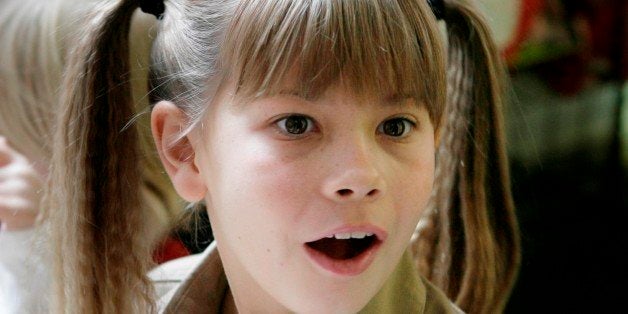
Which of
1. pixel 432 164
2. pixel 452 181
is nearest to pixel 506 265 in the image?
pixel 452 181

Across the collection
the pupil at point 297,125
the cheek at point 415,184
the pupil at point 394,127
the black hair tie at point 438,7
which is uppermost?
the black hair tie at point 438,7

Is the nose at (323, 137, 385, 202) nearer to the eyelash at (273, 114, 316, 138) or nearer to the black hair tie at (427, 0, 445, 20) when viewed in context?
the eyelash at (273, 114, 316, 138)

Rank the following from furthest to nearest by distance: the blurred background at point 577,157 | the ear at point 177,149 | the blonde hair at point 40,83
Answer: the blurred background at point 577,157 → the blonde hair at point 40,83 → the ear at point 177,149

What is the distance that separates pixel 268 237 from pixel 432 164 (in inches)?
5.3

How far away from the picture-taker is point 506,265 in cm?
82

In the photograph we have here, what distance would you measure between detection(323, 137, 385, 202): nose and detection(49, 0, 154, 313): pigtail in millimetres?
238

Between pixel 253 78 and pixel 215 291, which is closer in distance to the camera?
pixel 253 78

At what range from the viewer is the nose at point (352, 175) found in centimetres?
57

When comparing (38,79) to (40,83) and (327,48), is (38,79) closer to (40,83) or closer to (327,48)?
(40,83)

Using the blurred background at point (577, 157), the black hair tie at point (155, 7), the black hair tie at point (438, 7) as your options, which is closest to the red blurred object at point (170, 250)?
the black hair tie at point (155, 7)

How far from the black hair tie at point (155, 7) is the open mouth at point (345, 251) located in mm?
251

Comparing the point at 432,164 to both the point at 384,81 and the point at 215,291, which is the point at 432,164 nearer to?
the point at 384,81

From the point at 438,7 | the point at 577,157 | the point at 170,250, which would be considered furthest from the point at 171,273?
the point at 577,157

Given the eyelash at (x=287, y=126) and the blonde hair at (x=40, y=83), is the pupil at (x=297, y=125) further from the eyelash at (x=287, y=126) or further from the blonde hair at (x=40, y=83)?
the blonde hair at (x=40, y=83)
